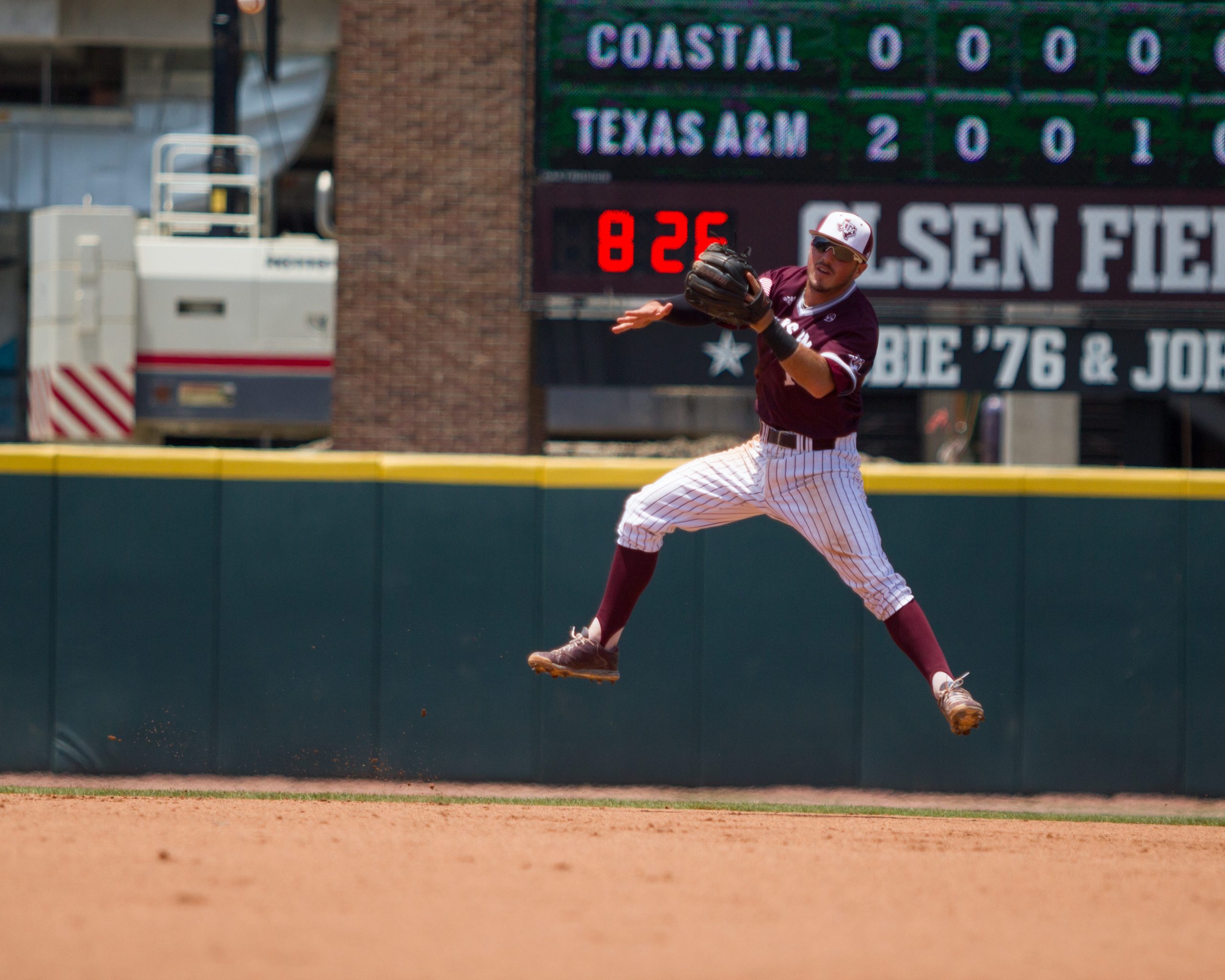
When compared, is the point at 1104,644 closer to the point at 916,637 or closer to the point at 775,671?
the point at 775,671

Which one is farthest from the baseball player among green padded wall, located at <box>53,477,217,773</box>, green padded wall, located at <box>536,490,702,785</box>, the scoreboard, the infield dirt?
the scoreboard

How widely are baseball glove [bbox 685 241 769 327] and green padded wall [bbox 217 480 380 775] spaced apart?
9.54ft

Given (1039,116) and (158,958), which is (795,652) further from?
(158,958)

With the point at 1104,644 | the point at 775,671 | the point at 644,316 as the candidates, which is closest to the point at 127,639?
the point at 775,671

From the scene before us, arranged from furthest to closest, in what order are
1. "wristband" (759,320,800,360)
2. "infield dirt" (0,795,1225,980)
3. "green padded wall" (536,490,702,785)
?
"green padded wall" (536,490,702,785), "wristband" (759,320,800,360), "infield dirt" (0,795,1225,980)

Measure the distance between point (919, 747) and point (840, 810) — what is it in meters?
0.73

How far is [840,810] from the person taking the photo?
628cm

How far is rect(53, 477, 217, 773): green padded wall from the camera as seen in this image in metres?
6.68

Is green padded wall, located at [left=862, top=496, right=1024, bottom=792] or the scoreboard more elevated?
the scoreboard

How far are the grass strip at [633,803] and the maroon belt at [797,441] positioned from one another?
1808mm

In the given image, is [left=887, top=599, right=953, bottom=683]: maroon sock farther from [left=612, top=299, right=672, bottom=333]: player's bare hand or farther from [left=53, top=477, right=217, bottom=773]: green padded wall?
[left=53, top=477, right=217, bottom=773]: green padded wall

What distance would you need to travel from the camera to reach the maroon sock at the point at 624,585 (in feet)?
16.4

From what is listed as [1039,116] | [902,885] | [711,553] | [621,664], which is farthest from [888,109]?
[902,885]

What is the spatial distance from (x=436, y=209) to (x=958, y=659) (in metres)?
4.34
